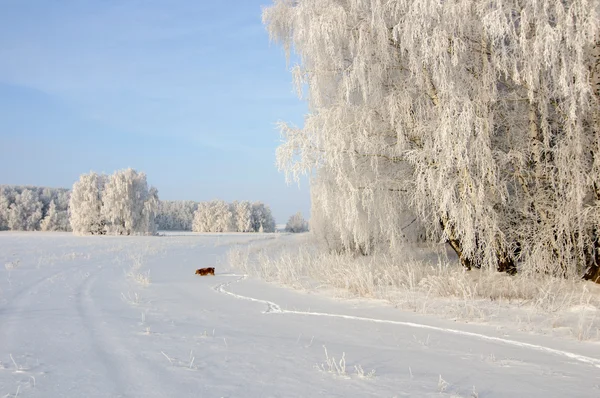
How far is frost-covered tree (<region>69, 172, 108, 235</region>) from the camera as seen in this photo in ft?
144

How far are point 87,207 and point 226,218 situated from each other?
48814 mm

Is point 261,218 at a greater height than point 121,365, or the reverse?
point 261,218

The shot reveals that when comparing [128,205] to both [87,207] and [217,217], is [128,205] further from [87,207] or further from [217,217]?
[217,217]

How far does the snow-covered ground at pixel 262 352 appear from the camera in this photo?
297cm

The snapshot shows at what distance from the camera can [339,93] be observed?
10070mm

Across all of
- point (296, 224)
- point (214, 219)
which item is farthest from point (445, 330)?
point (296, 224)

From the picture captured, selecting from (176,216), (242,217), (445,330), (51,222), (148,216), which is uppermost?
(176,216)

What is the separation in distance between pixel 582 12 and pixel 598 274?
4.62 metres

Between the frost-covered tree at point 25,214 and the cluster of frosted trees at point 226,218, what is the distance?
103ft

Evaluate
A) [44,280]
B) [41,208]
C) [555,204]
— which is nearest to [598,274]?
[555,204]

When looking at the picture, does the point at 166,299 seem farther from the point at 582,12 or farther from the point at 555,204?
the point at 582,12

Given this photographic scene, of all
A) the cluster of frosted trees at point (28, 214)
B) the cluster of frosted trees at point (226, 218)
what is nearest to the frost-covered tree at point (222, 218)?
the cluster of frosted trees at point (226, 218)

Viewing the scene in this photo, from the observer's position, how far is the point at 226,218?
92312 millimetres

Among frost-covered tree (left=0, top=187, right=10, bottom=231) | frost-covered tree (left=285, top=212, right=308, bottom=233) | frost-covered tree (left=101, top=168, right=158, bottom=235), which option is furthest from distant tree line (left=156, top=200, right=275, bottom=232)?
frost-covered tree (left=101, top=168, right=158, bottom=235)
